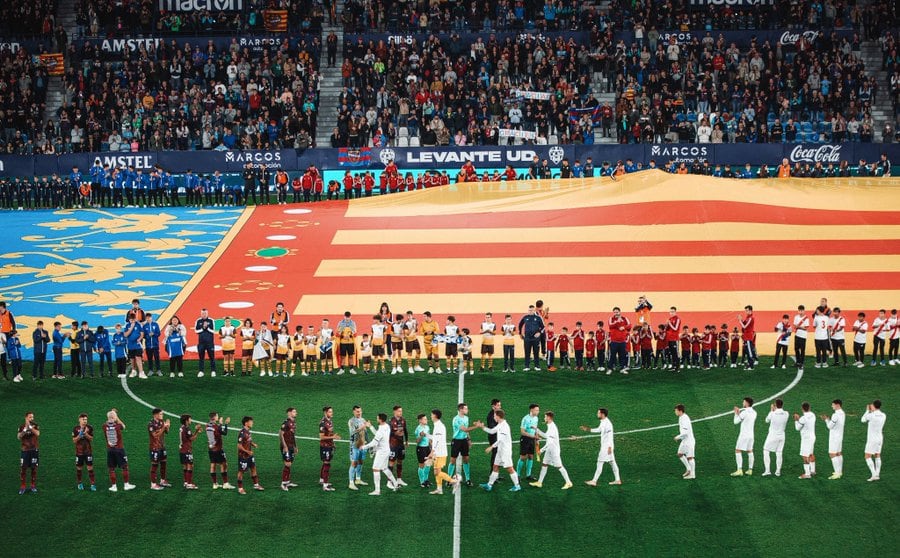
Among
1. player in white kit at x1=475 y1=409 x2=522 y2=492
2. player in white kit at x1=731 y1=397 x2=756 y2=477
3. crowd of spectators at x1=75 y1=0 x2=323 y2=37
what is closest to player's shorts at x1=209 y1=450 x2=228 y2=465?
player in white kit at x1=475 y1=409 x2=522 y2=492

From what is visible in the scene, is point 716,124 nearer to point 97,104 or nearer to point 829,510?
point 97,104

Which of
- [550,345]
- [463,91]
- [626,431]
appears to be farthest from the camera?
[463,91]

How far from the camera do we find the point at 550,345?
29094 millimetres

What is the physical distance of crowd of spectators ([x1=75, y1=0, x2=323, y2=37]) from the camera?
56.4 m

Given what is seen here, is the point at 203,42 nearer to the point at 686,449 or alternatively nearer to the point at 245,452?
the point at 245,452

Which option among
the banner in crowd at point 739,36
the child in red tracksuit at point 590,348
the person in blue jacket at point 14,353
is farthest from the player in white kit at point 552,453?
the banner in crowd at point 739,36

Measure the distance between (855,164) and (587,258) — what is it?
17811mm

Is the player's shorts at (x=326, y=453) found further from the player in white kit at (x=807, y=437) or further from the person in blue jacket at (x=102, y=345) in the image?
the person in blue jacket at (x=102, y=345)

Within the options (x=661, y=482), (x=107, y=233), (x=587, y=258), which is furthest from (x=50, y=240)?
(x=661, y=482)

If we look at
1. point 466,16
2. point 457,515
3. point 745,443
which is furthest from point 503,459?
point 466,16

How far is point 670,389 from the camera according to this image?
2745cm

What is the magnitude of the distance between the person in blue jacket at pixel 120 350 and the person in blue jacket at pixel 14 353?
2318 mm

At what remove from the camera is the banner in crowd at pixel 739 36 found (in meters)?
54.8

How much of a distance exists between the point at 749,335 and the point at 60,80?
3931 centimetres
